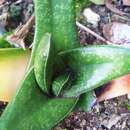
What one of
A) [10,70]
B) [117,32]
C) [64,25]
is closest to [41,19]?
[64,25]

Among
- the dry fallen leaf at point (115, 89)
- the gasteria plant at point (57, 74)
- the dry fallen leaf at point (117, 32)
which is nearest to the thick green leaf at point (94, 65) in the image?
the gasteria plant at point (57, 74)

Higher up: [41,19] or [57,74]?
[41,19]

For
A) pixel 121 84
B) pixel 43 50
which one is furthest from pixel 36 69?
pixel 121 84

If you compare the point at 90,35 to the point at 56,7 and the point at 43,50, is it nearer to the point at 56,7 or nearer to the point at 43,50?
the point at 56,7

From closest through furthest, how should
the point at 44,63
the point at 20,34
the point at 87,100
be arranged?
1. the point at 44,63
2. the point at 87,100
3. the point at 20,34

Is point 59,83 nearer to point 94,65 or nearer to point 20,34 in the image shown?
point 94,65
